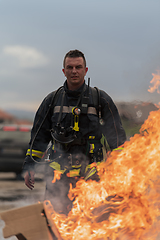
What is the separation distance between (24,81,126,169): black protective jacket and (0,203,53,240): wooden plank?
0.79m

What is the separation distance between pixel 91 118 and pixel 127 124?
0.76m

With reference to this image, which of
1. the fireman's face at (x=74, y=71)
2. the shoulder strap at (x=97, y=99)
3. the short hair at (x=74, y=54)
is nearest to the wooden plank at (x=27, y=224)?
the shoulder strap at (x=97, y=99)

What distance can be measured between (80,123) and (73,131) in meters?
0.12

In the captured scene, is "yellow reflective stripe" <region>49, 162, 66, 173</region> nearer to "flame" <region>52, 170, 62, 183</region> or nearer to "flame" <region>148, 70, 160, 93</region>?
"flame" <region>52, 170, 62, 183</region>

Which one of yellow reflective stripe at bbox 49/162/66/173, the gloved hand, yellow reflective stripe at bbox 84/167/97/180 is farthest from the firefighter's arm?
the gloved hand

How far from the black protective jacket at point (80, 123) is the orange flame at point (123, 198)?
0.20m

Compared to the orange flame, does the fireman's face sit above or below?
above

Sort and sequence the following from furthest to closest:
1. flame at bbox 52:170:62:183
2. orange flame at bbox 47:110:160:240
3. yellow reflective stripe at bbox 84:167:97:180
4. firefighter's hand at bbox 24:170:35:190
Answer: firefighter's hand at bbox 24:170:35:190, flame at bbox 52:170:62:183, yellow reflective stripe at bbox 84:167:97:180, orange flame at bbox 47:110:160:240

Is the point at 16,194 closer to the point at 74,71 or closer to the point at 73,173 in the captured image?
the point at 73,173

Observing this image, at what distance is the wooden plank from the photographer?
2934 mm

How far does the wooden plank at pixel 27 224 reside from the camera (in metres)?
2.93

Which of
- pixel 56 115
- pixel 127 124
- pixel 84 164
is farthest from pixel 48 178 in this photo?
pixel 127 124

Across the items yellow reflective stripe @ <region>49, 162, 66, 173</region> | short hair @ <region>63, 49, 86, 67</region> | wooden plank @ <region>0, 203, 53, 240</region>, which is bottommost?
wooden plank @ <region>0, 203, 53, 240</region>

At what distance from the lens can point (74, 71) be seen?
11.9 feet
